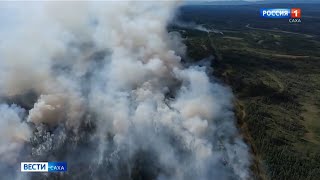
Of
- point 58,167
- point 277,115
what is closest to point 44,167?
point 58,167

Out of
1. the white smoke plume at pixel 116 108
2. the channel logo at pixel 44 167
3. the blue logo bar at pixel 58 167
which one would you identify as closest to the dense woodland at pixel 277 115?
the white smoke plume at pixel 116 108

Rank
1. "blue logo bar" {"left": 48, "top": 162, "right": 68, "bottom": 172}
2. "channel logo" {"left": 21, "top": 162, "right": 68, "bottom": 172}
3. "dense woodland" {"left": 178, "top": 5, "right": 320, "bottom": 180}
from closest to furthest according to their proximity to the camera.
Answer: "channel logo" {"left": 21, "top": 162, "right": 68, "bottom": 172}
"blue logo bar" {"left": 48, "top": 162, "right": 68, "bottom": 172}
"dense woodland" {"left": 178, "top": 5, "right": 320, "bottom": 180}

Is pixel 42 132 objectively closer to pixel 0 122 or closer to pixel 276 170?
pixel 0 122

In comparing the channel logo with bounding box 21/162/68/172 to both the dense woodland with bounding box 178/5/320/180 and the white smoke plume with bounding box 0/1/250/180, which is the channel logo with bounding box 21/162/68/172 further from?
the dense woodland with bounding box 178/5/320/180

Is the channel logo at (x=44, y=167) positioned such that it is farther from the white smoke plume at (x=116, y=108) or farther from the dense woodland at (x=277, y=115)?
the dense woodland at (x=277, y=115)

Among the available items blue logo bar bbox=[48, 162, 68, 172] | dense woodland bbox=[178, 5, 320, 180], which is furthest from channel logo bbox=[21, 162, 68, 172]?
dense woodland bbox=[178, 5, 320, 180]

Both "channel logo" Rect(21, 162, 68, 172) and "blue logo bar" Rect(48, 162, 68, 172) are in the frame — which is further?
"blue logo bar" Rect(48, 162, 68, 172)

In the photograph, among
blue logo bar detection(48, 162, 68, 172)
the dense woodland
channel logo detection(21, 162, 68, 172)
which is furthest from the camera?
the dense woodland
